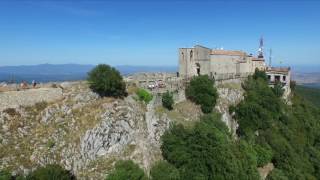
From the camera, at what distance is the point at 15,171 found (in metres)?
32.5

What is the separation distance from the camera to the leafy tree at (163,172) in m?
37.7

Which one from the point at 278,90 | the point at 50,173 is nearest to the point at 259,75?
the point at 278,90

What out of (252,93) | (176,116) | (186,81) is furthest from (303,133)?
(176,116)

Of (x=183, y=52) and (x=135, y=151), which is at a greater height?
(x=183, y=52)

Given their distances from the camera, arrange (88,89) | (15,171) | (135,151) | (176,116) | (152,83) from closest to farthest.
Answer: (15,171) → (135,151) → (88,89) → (176,116) → (152,83)

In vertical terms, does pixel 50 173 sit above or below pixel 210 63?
below

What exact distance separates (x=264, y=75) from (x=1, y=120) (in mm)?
48442

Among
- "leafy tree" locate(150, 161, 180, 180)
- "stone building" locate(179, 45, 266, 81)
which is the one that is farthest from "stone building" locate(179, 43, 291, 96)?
"leafy tree" locate(150, 161, 180, 180)

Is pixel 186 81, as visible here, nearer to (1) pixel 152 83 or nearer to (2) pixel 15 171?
(1) pixel 152 83

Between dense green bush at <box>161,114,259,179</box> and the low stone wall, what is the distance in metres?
13.5

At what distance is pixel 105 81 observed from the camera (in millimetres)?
42156

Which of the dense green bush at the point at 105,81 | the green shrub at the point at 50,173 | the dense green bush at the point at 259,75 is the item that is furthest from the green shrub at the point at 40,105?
the dense green bush at the point at 259,75

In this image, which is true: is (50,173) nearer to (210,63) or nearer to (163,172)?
(163,172)

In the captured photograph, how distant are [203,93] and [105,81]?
16.3 meters
